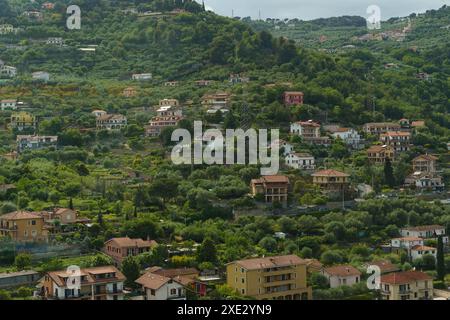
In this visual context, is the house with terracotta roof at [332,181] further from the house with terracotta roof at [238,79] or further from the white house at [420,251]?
the house with terracotta roof at [238,79]

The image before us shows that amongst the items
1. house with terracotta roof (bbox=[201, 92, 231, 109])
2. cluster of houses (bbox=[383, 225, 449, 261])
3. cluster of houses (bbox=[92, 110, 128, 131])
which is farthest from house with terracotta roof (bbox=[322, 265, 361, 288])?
house with terracotta roof (bbox=[201, 92, 231, 109])

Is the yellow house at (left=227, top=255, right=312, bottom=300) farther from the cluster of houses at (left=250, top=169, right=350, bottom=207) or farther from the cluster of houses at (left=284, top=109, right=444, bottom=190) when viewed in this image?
the cluster of houses at (left=284, top=109, right=444, bottom=190)

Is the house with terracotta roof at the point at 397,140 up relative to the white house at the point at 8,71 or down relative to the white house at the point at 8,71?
down

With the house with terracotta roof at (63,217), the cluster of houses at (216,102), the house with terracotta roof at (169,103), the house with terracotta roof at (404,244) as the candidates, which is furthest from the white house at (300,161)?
the house with terracotta roof at (63,217)

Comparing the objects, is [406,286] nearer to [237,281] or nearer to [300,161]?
[237,281]

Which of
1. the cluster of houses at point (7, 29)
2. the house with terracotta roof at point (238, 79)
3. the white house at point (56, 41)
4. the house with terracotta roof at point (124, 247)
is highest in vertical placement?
the cluster of houses at point (7, 29)

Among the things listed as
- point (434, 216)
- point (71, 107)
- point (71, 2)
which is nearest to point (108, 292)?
point (434, 216)

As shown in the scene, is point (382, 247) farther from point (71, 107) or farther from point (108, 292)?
point (71, 107)
